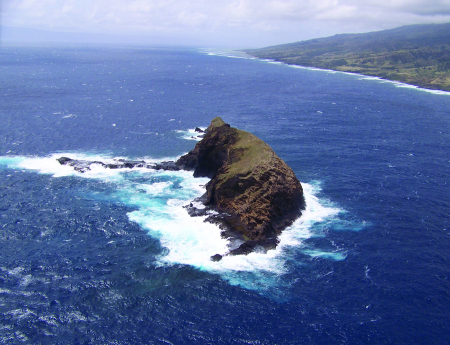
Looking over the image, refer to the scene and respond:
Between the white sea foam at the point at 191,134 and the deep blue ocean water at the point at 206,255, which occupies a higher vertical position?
the white sea foam at the point at 191,134

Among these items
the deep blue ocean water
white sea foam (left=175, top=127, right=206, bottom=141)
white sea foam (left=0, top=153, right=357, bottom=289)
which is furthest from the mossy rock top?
white sea foam (left=175, top=127, right=206, bottom=141)

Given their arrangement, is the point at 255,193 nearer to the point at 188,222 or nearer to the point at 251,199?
the point at 251,199

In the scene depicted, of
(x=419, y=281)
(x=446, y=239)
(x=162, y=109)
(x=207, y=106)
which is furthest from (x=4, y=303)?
(x=207, y=106)

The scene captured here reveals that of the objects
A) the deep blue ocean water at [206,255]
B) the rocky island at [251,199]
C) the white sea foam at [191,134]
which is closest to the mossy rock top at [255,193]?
the rocky island at [251,199]

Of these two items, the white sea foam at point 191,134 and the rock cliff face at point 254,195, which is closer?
the rock cliff face at point 254,195

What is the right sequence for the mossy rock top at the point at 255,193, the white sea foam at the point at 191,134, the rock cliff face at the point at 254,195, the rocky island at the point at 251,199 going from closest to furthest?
1. the rocky island at the point at 251,199
2. the rock cliff face at the point at 254,195
3. the mossy rock top at the point at 255,193
4. the white sea foam at the point at 191,134

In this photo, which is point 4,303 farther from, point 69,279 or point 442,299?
point 442,299

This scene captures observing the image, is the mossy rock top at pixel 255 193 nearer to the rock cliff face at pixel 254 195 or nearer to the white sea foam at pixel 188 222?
the rock cliff face at pixel 254 195
